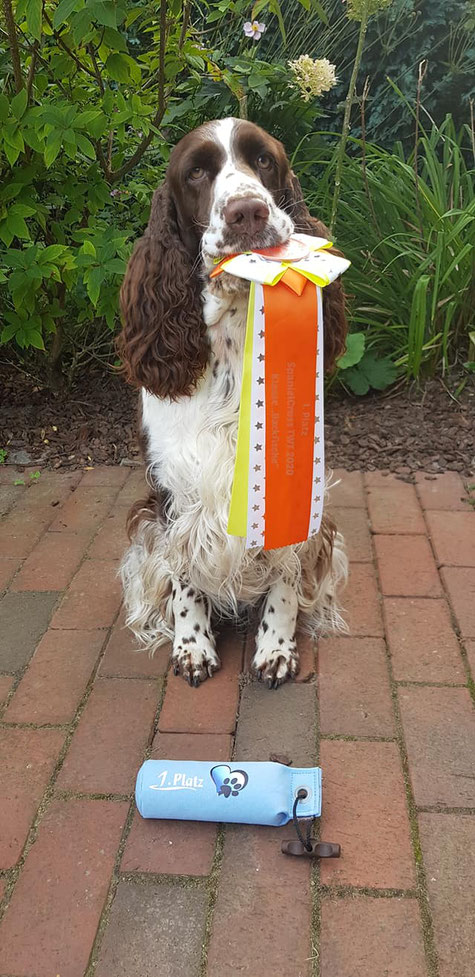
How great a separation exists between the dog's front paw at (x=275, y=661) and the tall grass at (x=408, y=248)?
2.13m

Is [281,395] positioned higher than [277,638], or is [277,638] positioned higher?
[281,395]

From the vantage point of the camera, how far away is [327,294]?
82.8 inches

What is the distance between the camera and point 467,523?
2.96m

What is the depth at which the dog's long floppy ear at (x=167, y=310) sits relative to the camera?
75.7 inches

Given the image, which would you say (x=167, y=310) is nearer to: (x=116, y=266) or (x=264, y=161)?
(x=264, y=161)

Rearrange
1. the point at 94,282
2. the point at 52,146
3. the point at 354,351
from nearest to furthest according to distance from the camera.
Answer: the point at 52,146, the point at 94,282, the point at 354,351

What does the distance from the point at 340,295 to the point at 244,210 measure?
0.55 m

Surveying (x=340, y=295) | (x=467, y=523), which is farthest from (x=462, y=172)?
(x=340, y=295)

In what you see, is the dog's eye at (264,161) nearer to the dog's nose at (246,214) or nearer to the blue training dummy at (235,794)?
the dog's nose at (246,214)

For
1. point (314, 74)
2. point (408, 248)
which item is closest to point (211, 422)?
point (314, 74)

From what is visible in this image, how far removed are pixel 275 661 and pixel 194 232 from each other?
122 centimetres

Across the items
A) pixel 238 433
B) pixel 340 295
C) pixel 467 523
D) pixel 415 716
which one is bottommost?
pixel 467 523

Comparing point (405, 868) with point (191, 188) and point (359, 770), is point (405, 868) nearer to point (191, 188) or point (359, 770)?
point (359, 770)

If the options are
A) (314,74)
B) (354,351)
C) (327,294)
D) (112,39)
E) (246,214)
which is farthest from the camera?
(354,351)
